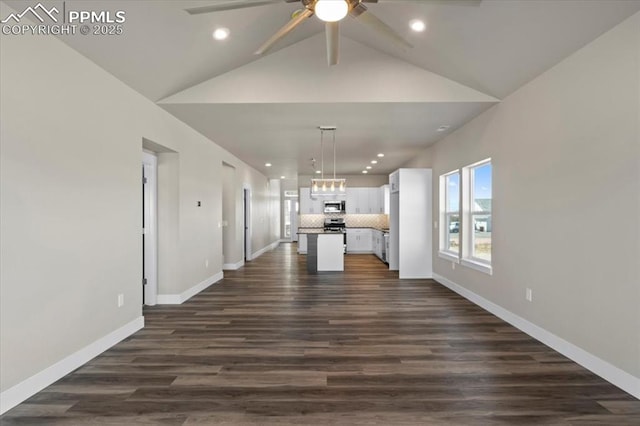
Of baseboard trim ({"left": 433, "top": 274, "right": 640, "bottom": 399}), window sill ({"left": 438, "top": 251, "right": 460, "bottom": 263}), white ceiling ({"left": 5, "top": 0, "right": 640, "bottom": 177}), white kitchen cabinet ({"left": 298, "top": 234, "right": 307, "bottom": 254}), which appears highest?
white ceiling ({"left": 5, "top": 0, "right": 640, "bottom": 177})

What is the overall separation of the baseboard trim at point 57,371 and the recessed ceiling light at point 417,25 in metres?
4.32

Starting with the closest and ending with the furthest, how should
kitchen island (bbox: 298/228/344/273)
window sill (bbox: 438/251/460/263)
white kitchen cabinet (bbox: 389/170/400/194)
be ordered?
window sill (bbox: 438/251/460/263), white kitchen cabinet (bbox: 389/170/400/194), kitchen island (bbox: 298/228/344/273)

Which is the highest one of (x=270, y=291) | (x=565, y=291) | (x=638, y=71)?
(x=638, y=71)

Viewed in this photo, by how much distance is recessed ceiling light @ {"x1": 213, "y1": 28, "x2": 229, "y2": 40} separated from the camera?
3487 mm

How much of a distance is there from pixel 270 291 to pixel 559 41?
5.04 meters

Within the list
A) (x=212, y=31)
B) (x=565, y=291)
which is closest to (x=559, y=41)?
(x=565, y=291)

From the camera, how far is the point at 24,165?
2.49m

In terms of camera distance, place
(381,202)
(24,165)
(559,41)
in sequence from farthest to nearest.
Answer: (381,202) < (559,41) < (24,165)

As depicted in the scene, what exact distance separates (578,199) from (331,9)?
8.71ft

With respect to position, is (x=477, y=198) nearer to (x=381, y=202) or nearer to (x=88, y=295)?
(x=88, y=295)

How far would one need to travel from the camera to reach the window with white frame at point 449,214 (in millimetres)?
6301

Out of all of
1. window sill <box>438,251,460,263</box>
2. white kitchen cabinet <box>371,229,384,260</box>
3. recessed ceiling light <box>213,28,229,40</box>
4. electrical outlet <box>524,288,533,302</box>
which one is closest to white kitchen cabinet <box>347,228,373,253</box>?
white kitchen cabinet <box>371,229,384,260</box>

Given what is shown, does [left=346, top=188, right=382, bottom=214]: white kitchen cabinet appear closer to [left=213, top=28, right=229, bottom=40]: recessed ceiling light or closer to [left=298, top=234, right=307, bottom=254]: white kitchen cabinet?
[left=298, top=234, right=307, bottom=254]: white kitchen cabinet

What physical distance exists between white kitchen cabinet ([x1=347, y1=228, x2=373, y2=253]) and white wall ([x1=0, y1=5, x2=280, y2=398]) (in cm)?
794
